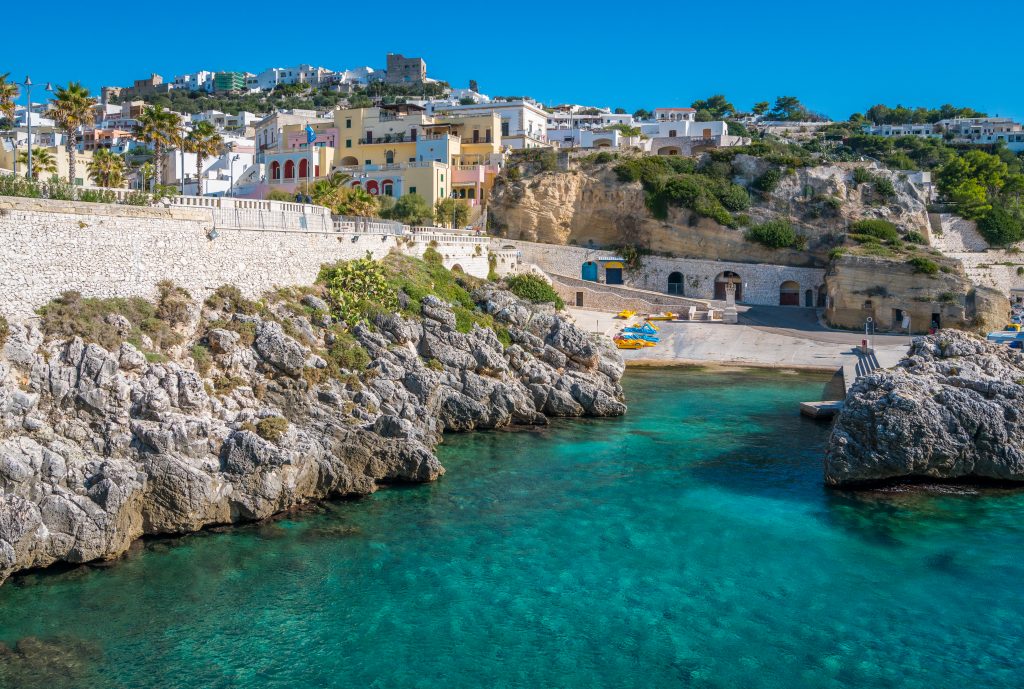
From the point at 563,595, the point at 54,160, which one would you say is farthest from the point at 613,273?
the point at 563,595

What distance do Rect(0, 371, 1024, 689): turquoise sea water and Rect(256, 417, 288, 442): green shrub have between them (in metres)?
2.33

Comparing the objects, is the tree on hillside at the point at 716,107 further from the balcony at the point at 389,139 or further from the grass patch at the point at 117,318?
the grass patch at the point at 117,318

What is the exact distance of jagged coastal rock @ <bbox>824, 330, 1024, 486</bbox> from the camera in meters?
24.6

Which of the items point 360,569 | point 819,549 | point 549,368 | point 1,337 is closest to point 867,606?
point 819,549

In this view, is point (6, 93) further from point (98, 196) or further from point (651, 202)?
point (651, 202)

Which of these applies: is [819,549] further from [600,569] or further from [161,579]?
[161,579]

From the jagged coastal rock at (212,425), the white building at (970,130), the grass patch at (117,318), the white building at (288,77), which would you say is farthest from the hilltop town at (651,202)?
the white building at (288,77)

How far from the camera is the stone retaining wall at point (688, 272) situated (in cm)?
5653

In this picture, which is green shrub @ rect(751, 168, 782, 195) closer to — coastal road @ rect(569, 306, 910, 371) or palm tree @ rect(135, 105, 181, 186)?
coastal road @ rect(569, 306, 910, 371)

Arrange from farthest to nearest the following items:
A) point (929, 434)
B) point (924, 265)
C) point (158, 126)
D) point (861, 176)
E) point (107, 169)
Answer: point (861, 176), point (924, 265), point (107, 169), point (158, 126), point (929, 434)

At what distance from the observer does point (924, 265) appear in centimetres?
4831

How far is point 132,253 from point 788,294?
42.8 meters

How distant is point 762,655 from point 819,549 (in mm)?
5635

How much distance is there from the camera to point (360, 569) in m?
19.3
